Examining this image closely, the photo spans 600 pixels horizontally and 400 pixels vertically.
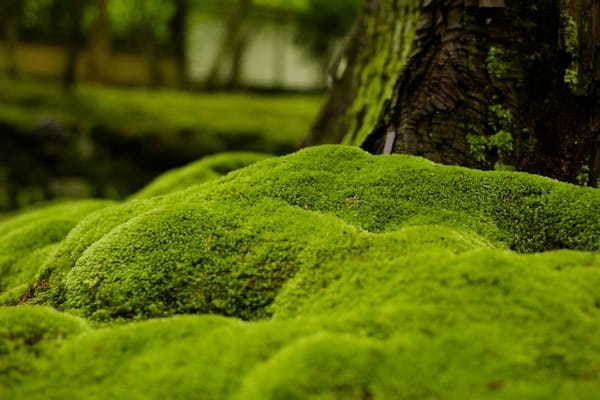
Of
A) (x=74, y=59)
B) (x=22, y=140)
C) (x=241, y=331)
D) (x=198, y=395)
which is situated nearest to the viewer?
(x=198, y=395)

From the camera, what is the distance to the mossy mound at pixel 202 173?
5.18m

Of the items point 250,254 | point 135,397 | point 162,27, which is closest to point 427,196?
point 250,254

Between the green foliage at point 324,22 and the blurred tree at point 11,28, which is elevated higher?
the green foliage at point 324,22

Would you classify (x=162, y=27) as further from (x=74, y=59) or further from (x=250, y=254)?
(x=250, y=254)

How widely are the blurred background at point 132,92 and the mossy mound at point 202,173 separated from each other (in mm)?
1306

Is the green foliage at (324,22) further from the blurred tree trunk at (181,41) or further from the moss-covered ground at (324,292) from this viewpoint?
the moss-covered ground at (324,292)

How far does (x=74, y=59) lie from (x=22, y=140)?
3.26 meters

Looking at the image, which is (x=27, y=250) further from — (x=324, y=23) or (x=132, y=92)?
(x=324, y=23)

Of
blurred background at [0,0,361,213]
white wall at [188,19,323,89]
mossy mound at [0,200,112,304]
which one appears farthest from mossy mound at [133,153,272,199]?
white wall at [188,19,323,89]

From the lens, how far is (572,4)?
3.65 meters

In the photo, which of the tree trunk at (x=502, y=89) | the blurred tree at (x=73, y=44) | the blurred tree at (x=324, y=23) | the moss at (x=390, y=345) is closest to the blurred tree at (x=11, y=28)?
the blurred tree at (x=73, y=44)

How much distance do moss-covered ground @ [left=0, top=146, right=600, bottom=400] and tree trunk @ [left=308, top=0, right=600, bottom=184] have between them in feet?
2.01

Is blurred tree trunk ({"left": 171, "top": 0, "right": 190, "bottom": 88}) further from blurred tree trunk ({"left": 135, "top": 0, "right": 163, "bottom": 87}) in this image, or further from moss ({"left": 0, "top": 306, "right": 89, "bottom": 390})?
moss ({"left": 0, "top": 306, "right": 89, "bottom": 390})

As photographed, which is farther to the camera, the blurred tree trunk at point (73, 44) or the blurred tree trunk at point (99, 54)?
the blurred tree trunk at point (99, 54)
